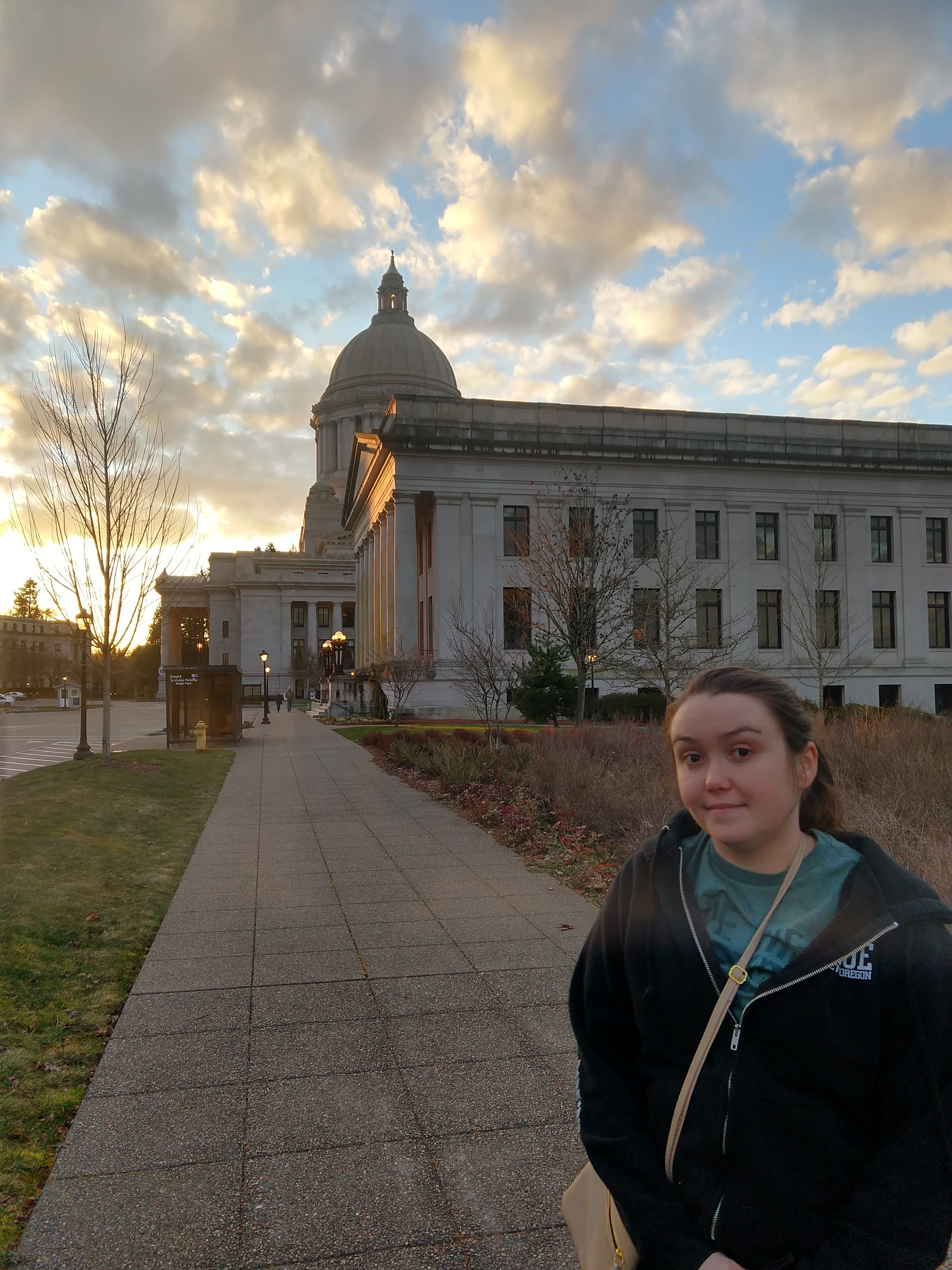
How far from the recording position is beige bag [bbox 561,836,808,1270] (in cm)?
199

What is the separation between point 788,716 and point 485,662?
2087 centimetres

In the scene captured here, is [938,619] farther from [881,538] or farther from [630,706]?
[630,706]

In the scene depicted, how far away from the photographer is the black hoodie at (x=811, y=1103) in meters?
1.85

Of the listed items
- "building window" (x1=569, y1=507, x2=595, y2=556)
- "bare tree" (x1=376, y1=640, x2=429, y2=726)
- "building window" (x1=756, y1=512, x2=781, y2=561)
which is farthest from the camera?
"building window" (x1=756, y1=512, x2=781, y2=561)

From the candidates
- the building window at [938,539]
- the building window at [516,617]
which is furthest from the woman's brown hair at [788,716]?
the building window at [938,539]

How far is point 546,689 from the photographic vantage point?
33906mm

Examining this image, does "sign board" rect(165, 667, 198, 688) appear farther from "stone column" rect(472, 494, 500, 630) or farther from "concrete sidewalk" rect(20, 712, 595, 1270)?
"concrete sidewalk" rect(20, 712, 595, 1270)

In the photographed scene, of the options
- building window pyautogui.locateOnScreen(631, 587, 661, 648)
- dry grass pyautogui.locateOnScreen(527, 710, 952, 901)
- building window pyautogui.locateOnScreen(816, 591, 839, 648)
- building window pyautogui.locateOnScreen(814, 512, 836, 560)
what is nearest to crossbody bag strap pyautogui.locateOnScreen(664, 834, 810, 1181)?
dry grass pyautogui.locateOnScreen(527, 710, 952, 901)

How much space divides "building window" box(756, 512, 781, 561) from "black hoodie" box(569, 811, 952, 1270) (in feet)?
173

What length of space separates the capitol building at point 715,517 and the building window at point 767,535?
11 cm

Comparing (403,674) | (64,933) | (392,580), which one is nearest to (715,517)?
(392,580)

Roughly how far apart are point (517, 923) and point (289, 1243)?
447 centimetres

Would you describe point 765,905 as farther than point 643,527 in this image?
No

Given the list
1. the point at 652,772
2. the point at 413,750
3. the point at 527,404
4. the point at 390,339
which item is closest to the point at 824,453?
the point at 527,404
